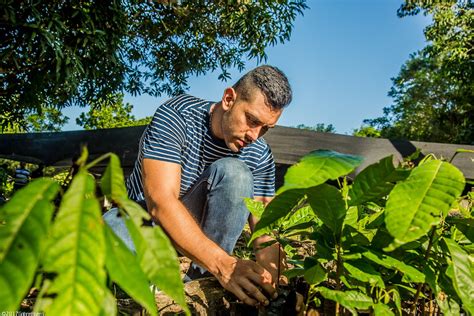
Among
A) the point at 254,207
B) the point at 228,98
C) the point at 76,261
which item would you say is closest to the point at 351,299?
the point at 254,207

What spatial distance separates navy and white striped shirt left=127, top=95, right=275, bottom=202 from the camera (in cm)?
183

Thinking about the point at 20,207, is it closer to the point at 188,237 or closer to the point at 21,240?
the point at 21,240

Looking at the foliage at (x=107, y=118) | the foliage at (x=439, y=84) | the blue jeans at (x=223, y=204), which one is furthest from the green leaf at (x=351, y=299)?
the foliage at (x=107, y=118)

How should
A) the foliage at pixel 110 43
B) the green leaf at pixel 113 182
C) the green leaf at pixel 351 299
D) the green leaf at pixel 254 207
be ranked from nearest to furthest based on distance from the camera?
the green leaf at pixel 113 182, the green leaf at pixel 351 299, the green leaf at pixel 254 207, the foliage at pixel 110 43

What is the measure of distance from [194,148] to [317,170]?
4.94 ft

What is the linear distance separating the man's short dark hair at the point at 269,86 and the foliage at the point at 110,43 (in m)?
2.87

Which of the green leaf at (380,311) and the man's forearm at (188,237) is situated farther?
the man's forearm at (188,237)

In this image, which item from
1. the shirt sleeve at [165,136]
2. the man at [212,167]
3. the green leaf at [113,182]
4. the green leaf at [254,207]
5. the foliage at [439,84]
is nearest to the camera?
the green leaf at [113,182]

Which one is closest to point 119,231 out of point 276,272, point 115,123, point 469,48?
point 276,272

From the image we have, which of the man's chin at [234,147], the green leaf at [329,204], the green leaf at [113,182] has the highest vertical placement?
the man's chin at [234,147]

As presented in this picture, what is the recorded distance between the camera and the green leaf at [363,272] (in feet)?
2.25

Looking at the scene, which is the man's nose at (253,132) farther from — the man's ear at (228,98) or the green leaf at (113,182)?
the green leaf at (113,182)

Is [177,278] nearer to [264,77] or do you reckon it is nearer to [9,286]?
[9,286]

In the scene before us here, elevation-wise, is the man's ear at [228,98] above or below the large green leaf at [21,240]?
above
